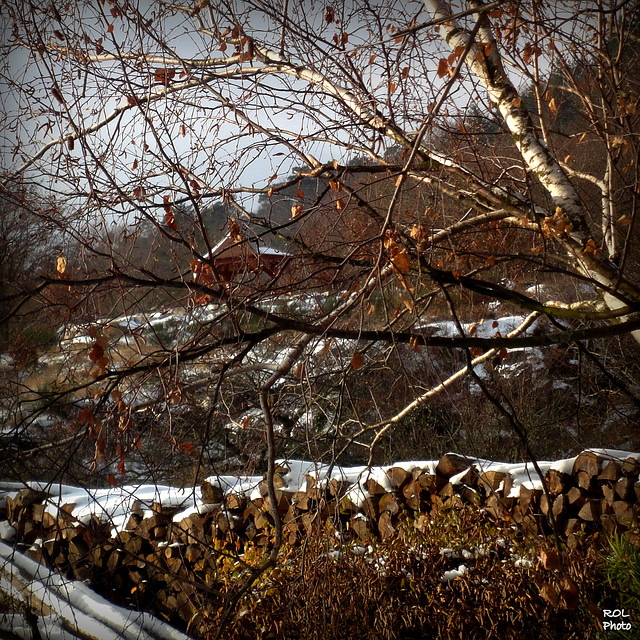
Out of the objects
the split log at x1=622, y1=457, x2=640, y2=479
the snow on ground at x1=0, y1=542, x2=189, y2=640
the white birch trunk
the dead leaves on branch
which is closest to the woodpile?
the split log at x1=622, y1=457, x2=640, y2=479

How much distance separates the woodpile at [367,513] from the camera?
271cm

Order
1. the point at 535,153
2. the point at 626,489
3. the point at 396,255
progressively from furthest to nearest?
1. the point at 626,489
2. the point at 535,153
3. the point at 396,255

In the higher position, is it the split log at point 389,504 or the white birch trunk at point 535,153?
the white birch trunk at point 535,153

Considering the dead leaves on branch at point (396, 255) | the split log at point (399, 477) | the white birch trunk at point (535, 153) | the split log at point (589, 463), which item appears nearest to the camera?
the dead leaves on branch at point (396, 255)

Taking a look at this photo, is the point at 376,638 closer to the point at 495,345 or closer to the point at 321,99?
the point at 495,345

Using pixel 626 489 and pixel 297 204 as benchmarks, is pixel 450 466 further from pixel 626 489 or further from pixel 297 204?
pixel 297 204

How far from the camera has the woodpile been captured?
8.91ft

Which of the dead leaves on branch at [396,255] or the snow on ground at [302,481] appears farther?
the snow on ground at [302,481]

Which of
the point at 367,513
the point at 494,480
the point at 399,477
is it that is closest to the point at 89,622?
the point at 367,513

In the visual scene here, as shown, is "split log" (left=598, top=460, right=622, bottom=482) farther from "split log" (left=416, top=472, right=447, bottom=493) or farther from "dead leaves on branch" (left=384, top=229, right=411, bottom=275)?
"dead leaves on branch" (left=384, top=229, right=411, bottom=275)

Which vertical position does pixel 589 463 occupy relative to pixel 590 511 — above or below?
above

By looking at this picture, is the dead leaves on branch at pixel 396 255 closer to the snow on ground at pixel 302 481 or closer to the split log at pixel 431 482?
the snow on ground at pixel 302 481

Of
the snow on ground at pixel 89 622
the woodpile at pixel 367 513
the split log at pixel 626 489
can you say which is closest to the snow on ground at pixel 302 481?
the woodpile at pixel 367 513

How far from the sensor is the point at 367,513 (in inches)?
113
